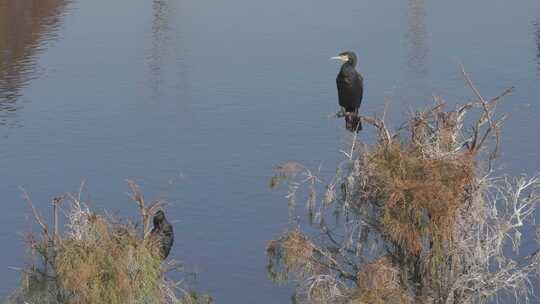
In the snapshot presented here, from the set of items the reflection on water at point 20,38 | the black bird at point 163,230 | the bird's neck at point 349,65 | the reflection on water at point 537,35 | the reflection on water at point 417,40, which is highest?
the bird's neck at point 349,65

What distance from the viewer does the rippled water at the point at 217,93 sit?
34469mm

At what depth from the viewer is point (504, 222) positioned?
46.6 ft

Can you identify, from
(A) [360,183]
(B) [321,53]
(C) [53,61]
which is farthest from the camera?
(C) [53,61]

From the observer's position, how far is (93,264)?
12477 millimetres

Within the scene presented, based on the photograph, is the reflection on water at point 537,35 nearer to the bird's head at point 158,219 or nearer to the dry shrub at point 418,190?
the bird's head at point 158,219

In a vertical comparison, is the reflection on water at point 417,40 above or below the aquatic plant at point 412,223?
below

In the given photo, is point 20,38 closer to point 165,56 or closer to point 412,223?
point 165,56

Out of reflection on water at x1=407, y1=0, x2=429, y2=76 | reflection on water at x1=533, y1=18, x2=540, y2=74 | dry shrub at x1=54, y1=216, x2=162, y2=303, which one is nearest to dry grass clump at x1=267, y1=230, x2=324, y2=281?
dry shrub at x1=54, y1=216, x2=162, y2=303

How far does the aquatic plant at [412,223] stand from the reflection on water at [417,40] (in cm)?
3583

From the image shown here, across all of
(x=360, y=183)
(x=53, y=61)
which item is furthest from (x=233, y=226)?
(x=53, y=61)

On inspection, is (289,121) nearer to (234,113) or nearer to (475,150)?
(234,113)

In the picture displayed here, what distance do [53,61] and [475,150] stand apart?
43287mm

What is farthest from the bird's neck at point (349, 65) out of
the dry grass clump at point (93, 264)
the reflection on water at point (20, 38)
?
the reflection on water at point (20, 38)

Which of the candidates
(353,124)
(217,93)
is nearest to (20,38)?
(217,93)
